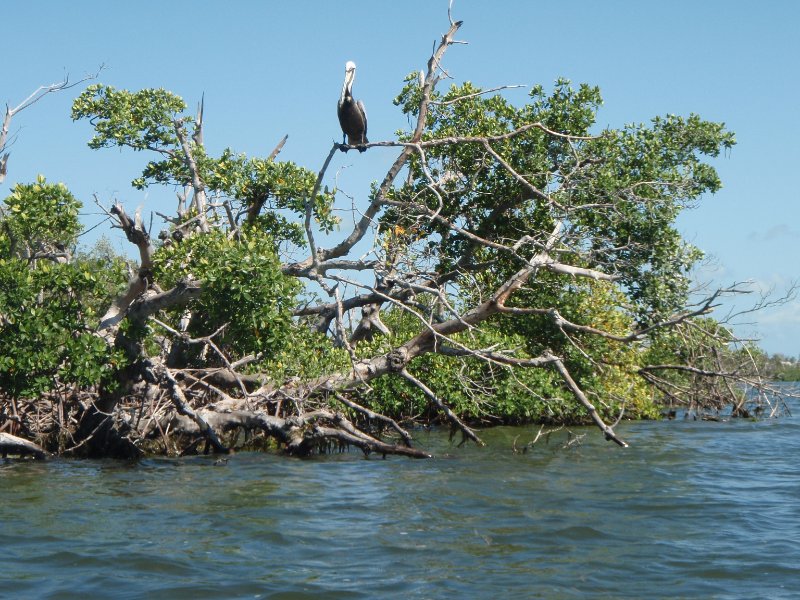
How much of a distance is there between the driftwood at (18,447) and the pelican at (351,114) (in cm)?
580

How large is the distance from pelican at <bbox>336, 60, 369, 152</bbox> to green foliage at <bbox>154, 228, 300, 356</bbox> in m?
1.89

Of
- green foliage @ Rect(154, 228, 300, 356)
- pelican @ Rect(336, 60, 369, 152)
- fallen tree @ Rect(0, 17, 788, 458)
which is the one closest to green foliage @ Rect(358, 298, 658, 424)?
fallen tree @ Rect(0, 17, 788, 458)

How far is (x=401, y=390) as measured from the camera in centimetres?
1802

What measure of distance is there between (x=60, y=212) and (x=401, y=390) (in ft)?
23.2

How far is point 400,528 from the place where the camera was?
10.0 metres

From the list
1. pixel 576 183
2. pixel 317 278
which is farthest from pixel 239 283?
pixel 576 183

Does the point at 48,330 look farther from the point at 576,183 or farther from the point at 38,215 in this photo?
the point at 576,183

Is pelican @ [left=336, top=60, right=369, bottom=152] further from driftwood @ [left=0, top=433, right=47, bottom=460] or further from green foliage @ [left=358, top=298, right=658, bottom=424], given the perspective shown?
driftwood @ [left=0, top=433, right=47, bottom=460]

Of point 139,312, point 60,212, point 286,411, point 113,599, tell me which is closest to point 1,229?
point 60,212

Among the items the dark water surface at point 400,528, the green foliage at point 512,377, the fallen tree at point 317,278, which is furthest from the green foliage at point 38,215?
the green foliage at point 512,377

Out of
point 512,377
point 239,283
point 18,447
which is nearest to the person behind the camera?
point 239,283

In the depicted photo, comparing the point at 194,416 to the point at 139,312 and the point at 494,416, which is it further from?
the point at 494,416

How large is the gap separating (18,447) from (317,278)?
4.61 metres

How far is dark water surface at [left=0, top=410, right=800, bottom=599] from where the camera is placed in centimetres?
795
